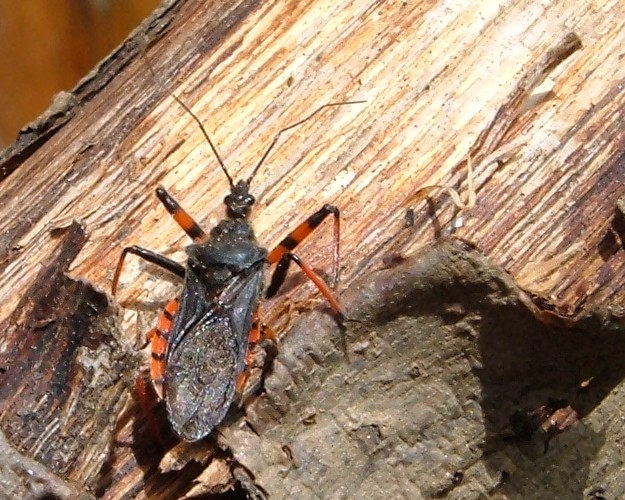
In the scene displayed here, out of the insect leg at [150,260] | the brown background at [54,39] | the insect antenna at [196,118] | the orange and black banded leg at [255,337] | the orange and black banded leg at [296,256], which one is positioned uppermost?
the brown background at [54,39]

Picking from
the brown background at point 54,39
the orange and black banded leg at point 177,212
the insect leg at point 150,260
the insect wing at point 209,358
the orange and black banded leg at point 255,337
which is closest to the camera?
the insect wing at point 209,358

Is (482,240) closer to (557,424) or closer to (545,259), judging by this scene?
(545,259)

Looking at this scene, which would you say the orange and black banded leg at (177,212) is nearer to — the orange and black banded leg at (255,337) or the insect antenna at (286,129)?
the insect antenna at (286,129)

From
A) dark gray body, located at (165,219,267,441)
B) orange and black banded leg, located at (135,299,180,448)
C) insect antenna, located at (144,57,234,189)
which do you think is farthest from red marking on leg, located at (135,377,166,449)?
insect antenna, located at (144,57,234,189)

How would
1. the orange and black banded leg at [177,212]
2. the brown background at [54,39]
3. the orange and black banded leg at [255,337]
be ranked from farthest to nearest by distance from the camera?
the brown background at [54,39]
the orange and black banded leg at [177,212]
the orange and black banded leg at [255,337]

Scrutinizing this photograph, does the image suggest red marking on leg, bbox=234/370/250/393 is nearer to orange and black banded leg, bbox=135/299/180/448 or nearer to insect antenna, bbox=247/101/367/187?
orange and black banded leg, bbox=135/299/180/448

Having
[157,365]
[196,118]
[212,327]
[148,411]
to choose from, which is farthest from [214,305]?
[196,118]

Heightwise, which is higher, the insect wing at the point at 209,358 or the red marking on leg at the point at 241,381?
the insect wing at the point at 209,358

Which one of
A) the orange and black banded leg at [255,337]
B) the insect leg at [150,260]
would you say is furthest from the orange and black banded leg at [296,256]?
the insect leg at [150,260]
